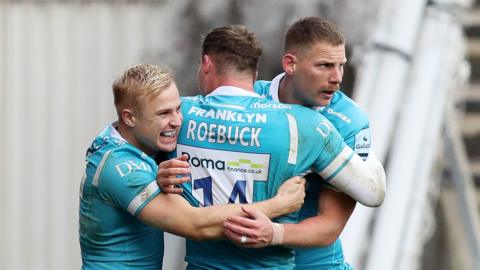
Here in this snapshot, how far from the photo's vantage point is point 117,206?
4254 mm

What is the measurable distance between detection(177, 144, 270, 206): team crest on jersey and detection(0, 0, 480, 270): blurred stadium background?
12.4 feet

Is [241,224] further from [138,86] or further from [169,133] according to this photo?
[138,86]

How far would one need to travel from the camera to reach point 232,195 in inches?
167

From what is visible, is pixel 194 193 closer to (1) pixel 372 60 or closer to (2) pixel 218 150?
(2) pixel 218 150

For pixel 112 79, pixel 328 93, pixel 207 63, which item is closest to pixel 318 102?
pixel 328 93

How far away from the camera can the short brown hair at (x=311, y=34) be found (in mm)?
4297

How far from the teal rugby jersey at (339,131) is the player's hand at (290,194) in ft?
0.54

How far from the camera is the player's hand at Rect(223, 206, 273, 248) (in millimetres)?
4125

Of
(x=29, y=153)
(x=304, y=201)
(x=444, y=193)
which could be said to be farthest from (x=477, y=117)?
(x=304, y=201)

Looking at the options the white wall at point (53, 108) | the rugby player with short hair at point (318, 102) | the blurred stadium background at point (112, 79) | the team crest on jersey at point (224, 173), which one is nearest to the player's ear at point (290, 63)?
the rugby player with short hair at point (318, 102)

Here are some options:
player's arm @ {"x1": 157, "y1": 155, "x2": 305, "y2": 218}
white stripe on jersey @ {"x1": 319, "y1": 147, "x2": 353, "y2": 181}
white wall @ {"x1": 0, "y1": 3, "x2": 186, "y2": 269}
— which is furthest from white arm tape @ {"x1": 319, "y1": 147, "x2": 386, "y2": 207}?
white wall @ {"x1": 0, "y1": 3, "x2": 186, "y2": 269}

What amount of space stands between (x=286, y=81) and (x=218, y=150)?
39 cm

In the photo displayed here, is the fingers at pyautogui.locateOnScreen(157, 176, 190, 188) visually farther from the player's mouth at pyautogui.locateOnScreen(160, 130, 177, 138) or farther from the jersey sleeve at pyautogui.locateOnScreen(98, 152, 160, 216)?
the player's mouth at pyautogui.locateOnScreen(160, 130, 177, 138)

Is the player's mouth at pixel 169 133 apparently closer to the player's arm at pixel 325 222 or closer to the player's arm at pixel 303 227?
the player's arm at pixel 303 227
